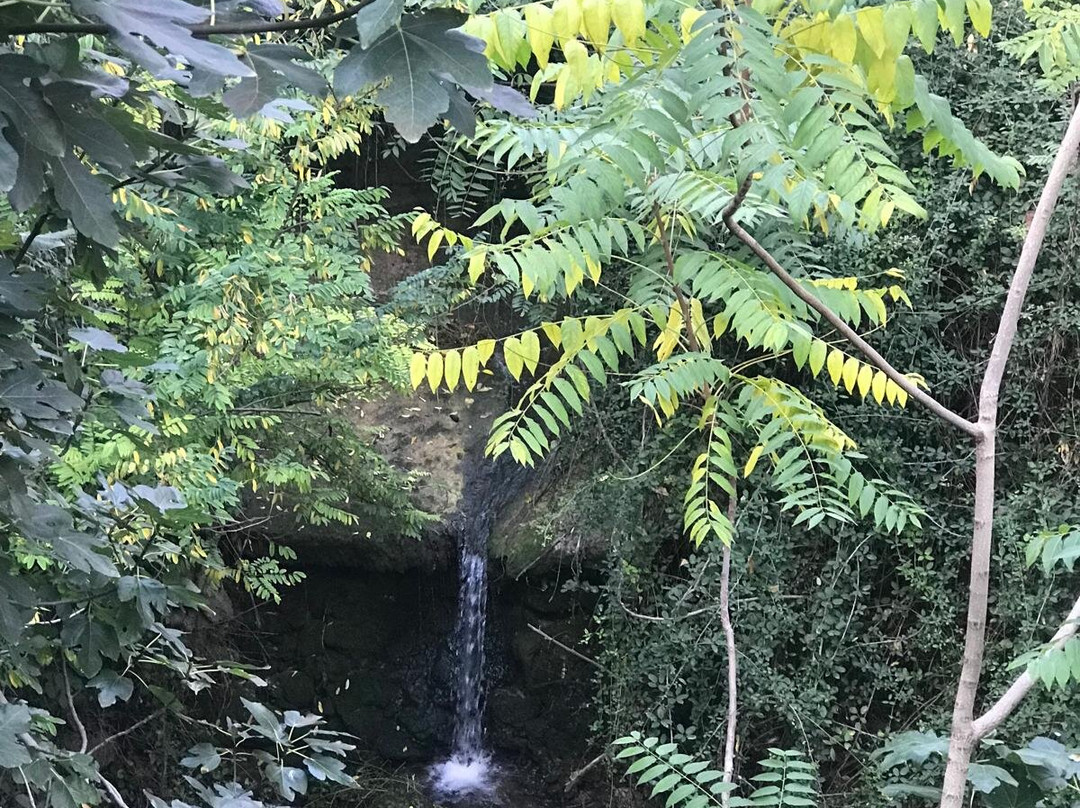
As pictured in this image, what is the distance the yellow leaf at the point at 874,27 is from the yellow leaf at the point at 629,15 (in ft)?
1.13

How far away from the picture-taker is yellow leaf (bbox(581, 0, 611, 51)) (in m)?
1.49

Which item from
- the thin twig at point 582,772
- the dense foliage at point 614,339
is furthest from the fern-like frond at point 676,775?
the thin twig at point 582,772

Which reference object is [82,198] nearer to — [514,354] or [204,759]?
[204,759]

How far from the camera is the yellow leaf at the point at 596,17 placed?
1.49m

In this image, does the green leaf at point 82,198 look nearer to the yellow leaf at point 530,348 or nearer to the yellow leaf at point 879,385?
the yellow leaf at point 530,348

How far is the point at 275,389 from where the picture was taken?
4.57 meters

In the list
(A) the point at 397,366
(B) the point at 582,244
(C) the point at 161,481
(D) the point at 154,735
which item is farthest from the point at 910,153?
(D) the point at 154,735

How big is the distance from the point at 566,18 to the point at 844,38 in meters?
0.48

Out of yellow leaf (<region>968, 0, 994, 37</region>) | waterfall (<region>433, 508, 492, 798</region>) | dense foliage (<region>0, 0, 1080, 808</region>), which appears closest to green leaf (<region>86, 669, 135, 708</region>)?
dense foliage (<region>0, 0, 1080, 808</region>)

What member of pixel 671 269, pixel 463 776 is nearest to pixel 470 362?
pixel 671 269

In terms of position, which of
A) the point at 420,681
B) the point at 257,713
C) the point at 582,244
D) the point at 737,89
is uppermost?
the point at 737,89

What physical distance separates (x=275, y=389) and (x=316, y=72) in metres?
3.77

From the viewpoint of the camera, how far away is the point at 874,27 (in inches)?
54.0

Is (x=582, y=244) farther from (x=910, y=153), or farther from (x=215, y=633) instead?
(x=215, y=633)
